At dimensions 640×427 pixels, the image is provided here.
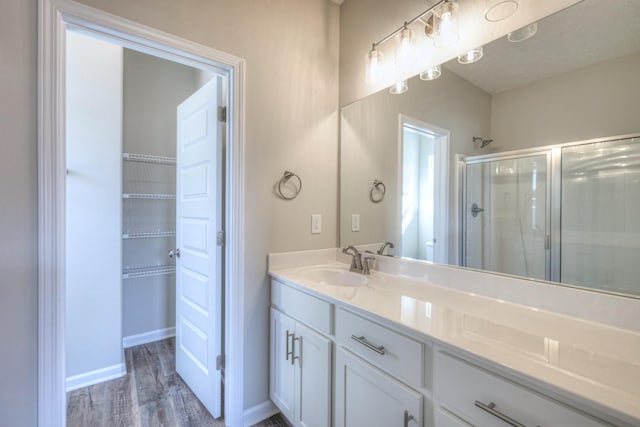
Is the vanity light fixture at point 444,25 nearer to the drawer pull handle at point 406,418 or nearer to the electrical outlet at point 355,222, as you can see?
the electrical outlet at point 355,222

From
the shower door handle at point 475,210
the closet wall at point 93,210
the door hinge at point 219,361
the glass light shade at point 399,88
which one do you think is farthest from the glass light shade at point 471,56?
the closet wall at point 93,210

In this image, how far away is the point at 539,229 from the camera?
1115mm

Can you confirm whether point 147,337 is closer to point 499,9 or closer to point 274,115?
point 274,115

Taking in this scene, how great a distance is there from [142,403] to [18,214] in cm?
144

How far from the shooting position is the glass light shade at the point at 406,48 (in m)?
1.49

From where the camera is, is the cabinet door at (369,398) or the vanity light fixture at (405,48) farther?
the vanity light fixture at (405,48)

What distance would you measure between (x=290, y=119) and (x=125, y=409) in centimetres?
208

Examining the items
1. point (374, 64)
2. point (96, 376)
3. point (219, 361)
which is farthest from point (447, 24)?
point (96, 376)

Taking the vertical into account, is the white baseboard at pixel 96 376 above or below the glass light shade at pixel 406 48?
below

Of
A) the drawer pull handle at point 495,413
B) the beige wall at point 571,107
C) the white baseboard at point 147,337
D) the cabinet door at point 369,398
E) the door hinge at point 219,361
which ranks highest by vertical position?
the beige wall at point 571,107

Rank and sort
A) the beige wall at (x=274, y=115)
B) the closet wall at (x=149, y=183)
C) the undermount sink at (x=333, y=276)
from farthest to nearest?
the closet wall at (x=149, y=183) → the undermount sink at (x=333, y=276) → the beige wall at (x=274, y=115)

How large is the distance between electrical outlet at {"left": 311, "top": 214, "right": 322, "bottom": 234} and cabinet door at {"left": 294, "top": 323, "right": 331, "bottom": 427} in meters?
0.64

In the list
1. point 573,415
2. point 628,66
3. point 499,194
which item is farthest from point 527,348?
point 628,66

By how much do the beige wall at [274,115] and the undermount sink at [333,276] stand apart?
202 mm
